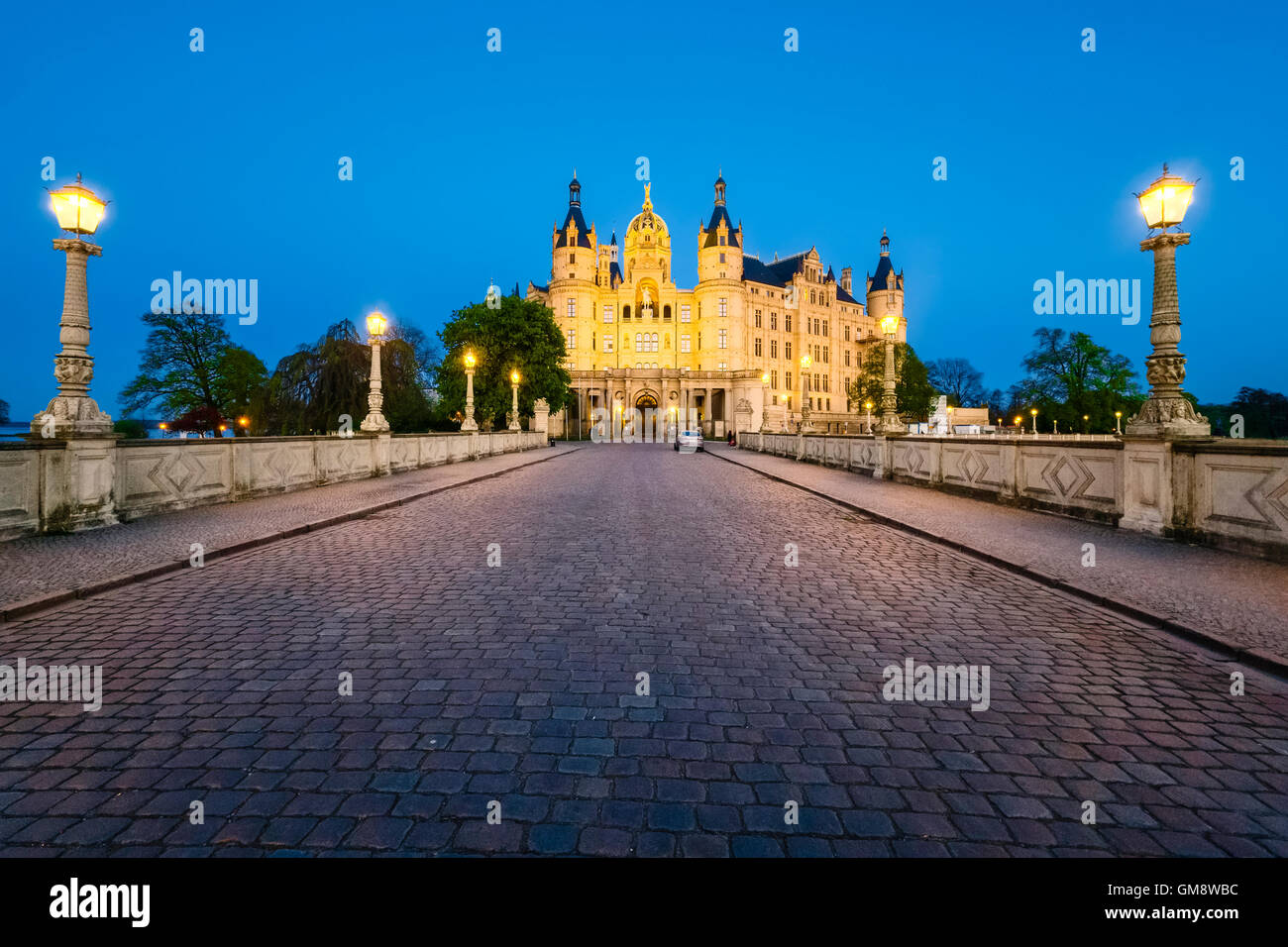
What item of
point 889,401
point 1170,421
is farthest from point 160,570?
point 889,401

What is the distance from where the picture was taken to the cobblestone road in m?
2.50

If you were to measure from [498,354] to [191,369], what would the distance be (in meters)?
28.4

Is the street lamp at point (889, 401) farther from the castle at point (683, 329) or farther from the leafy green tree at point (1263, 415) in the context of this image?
the leafy green tree at point (1263, 415)

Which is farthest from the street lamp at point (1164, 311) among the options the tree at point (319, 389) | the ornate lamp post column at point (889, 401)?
the tree at point (319, 389)

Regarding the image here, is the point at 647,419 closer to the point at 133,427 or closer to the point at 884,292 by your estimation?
the point at 884,292

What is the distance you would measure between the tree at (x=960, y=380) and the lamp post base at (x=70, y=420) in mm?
122497

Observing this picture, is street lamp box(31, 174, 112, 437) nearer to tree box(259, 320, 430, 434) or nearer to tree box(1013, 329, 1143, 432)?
tree box(259, 320, 430, 434)

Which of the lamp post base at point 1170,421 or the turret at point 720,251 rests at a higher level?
the turret at point 720,251

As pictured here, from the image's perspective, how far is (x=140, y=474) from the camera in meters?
10.7

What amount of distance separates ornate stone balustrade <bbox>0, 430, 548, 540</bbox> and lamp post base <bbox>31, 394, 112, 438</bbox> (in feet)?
0.49

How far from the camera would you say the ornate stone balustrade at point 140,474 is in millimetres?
8898

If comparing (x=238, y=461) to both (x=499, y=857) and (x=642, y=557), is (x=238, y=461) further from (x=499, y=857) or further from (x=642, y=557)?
(x=499, y=857)

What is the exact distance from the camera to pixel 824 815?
8.50 ft

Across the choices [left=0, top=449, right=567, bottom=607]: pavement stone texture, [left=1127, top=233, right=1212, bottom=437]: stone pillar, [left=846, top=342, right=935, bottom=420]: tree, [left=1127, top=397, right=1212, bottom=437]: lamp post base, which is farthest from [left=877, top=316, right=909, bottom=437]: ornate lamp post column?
[left=846, top=342, right=935, bottom=420]: tree
